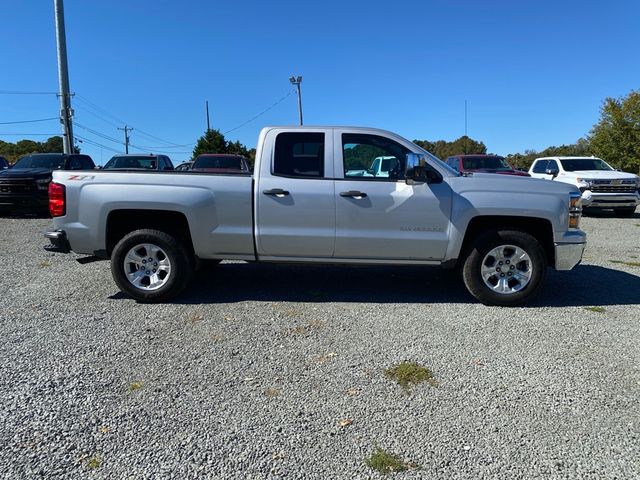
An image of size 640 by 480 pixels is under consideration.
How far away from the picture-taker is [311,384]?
349 centimetres

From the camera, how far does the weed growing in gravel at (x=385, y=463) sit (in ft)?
8.36

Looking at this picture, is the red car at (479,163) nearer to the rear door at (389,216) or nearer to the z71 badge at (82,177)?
the rear door at (389,216)

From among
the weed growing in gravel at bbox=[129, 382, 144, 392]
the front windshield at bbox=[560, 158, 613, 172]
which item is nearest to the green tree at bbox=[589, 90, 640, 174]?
the front windshield at bbox=[560, 158, 613, 172]

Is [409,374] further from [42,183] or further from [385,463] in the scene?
[42,183]

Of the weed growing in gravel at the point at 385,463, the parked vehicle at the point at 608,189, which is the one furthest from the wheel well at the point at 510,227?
the parked vehicle at the point at 608,189

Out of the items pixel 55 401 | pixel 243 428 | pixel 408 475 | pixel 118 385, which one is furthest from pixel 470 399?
pixel 55 401

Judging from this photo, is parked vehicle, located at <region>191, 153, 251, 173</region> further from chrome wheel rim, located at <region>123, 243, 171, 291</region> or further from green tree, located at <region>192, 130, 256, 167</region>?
green tree, located at <region>192, 130, 256, 167</region>

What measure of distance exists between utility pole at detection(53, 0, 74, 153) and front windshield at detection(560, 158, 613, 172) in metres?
22.0

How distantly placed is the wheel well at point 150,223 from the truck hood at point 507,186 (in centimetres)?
307

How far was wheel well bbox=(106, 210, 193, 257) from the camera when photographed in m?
Answer: 5.40

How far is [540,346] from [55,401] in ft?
12.7

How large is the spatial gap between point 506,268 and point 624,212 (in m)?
11.9

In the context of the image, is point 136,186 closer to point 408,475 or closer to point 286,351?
point 286,351

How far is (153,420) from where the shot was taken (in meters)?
3.00
